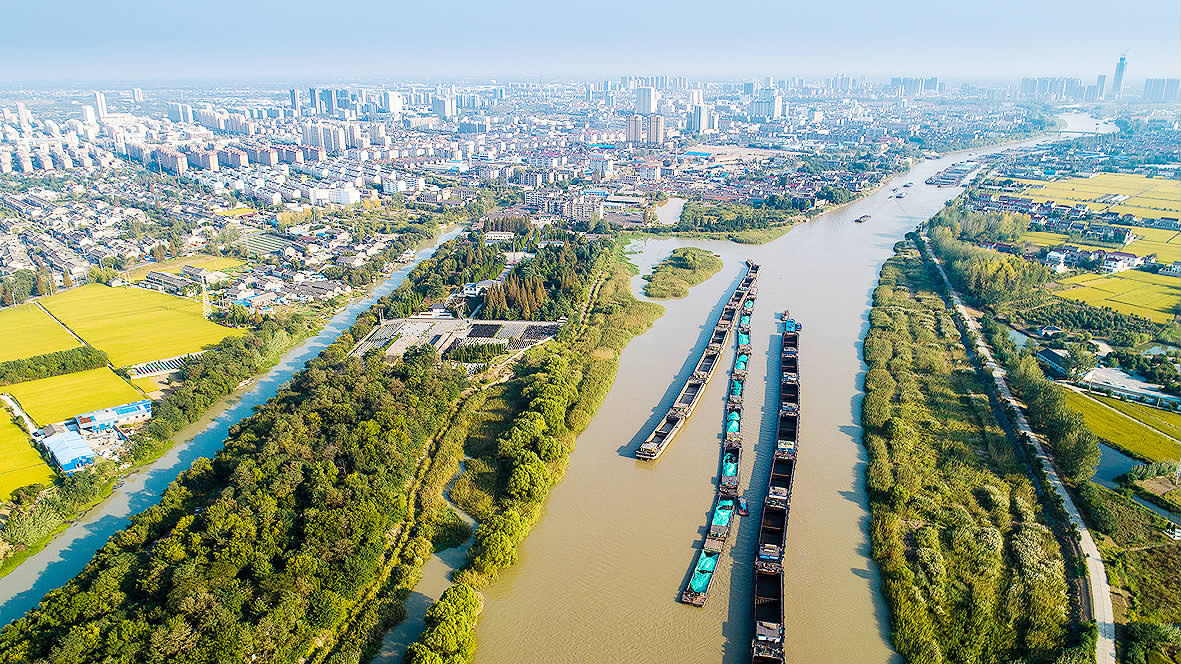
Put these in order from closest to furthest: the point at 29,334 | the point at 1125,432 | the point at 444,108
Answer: the point at 1125,432 → the point at 29,334 → the point at 444,108

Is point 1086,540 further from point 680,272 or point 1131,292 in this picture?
point 680,272

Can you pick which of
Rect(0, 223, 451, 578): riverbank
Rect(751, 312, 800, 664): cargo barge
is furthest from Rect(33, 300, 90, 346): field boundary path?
Rect(751, 312, 800, 664): cargo barge

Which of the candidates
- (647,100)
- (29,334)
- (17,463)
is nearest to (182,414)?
(17,463)

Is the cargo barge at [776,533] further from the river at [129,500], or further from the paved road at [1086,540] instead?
the river at [129,500]

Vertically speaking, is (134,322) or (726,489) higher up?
(726,489)

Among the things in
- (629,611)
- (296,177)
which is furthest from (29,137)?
(629,611)

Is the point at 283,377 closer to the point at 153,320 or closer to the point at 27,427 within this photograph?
the point at 27,427
